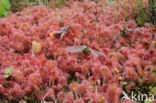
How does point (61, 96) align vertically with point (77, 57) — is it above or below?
below

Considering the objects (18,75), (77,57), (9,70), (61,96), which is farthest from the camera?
(77,57)

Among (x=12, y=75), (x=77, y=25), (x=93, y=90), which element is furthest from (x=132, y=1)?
(x=12, y=75)

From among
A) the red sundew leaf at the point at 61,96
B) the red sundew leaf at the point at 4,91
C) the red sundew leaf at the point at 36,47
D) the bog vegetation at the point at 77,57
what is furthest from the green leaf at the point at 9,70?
the red sundew leaf at the point at 61,96

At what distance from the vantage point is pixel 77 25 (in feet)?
9.18

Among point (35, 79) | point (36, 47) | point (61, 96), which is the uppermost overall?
point (36, 47)

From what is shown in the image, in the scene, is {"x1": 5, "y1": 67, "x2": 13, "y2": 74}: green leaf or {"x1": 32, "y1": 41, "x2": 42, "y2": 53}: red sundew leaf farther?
{"x1": 32, "y1": 41, "x2": 42, "y2": 53}: red sundew leaf

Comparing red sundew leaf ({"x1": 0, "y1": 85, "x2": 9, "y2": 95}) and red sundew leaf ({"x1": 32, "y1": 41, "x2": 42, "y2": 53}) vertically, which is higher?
red sundew leaf ({"x1": 32, "y1": 41, "x2": 42, "y2": 53})

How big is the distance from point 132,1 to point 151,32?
121 cm

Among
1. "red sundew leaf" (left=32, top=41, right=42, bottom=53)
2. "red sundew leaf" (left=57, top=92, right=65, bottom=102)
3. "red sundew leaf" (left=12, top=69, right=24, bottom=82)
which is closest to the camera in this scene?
"red sundew leaf" (left=57, top=92, right=65, bottom=102)

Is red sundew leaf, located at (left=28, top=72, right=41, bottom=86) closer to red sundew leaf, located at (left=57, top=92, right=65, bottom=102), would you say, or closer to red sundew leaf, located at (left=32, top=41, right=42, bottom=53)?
red sundew leaf, located at (left=57, top=92, right=65, bottom=102)

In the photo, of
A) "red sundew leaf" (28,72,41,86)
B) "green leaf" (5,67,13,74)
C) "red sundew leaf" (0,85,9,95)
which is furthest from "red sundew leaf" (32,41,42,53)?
"red sundew leaf" (0,85,9,95)

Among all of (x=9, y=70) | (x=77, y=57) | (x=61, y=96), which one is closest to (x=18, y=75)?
(x=9, y=70)

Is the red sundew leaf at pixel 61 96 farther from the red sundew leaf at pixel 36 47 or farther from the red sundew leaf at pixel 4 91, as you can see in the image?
the red sundew leaf at pixel 36 47

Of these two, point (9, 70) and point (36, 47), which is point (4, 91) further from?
point (36, 47)
